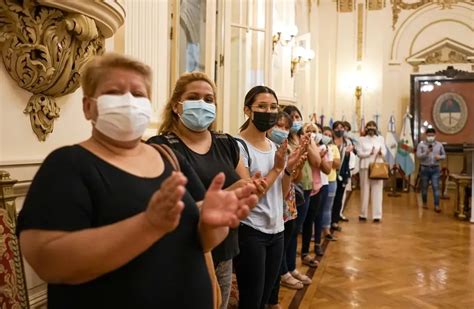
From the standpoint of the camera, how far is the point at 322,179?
15.1ft

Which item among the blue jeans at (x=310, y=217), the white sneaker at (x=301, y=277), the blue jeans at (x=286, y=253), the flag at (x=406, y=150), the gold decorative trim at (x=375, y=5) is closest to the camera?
the blue jeans at (x=286, y=253)

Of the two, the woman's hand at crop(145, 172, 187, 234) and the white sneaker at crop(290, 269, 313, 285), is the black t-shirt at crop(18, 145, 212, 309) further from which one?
the white sneaker at crop(290, 269, 313, 285)

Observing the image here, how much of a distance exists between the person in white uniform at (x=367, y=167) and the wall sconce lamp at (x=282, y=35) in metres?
1.84

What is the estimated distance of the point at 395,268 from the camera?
4414 millimetres

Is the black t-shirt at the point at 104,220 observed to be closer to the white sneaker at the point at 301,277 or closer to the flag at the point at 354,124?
the white sneaker at the point at 301,277

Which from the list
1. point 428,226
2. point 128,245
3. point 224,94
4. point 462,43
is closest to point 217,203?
point 128,245

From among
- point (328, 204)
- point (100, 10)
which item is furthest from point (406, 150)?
point (100, 10)

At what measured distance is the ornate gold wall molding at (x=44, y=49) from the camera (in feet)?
5.21

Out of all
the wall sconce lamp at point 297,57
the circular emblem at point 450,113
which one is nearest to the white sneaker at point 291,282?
the wall sconce lamp at point 297,57

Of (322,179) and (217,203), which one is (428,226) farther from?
(217,203)

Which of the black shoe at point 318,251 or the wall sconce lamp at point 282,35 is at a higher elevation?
the wall sconce lamp at point 282,35

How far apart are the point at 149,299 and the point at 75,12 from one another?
3.71ft

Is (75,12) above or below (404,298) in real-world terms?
above

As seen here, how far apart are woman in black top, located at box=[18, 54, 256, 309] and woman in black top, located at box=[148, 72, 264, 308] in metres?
0.61
